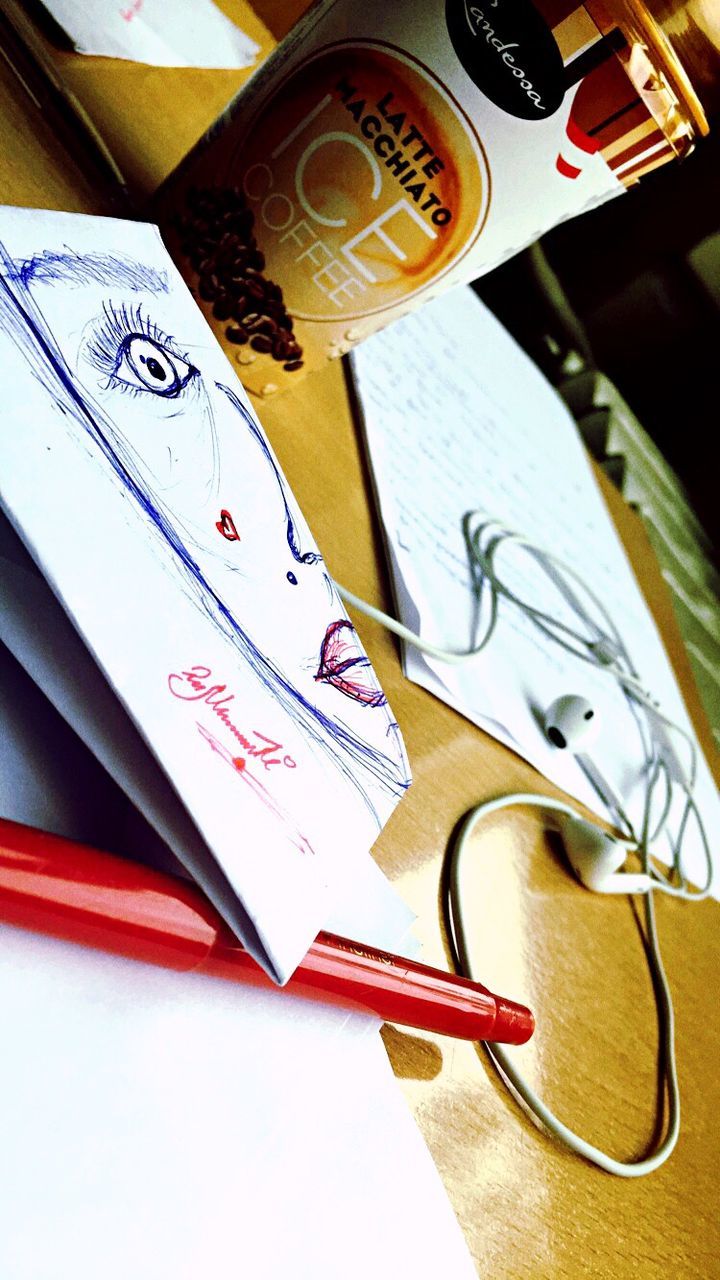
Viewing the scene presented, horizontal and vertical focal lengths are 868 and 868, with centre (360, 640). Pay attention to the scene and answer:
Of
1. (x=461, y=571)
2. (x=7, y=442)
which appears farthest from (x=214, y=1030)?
(x=461, y=571)

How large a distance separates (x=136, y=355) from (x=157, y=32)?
32 centimetres

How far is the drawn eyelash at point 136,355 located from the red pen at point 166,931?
0.38 ft

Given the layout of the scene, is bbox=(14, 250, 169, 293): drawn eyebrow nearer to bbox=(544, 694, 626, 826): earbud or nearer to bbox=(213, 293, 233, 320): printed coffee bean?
bbox=(213, 293, 233, 320): printed coffee bean

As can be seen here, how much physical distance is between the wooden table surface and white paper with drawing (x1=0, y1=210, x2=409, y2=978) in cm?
7

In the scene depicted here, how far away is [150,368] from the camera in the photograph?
24cm

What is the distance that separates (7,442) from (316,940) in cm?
13

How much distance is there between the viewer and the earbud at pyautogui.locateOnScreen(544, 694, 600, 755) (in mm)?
412

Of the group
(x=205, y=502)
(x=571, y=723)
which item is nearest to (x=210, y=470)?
(x=205, y=502)

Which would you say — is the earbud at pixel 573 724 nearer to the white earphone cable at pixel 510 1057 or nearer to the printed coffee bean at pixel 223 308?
the white earphone cable at pixel 510 1057

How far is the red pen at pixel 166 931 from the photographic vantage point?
6.6 inches

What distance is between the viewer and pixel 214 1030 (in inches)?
8.2
